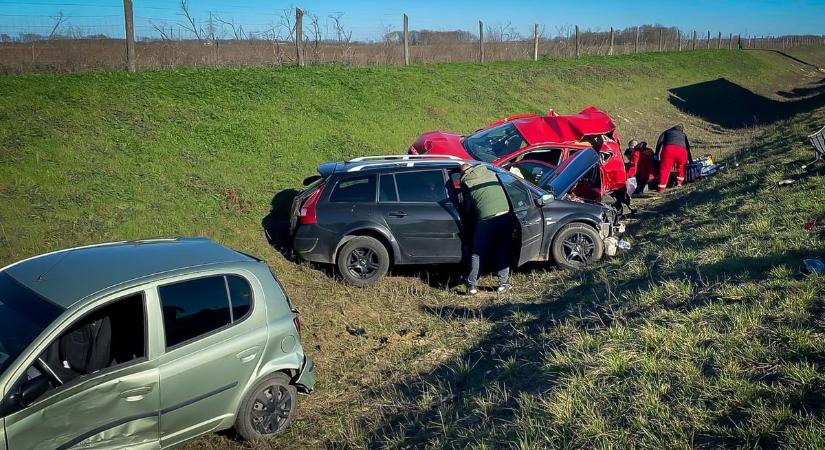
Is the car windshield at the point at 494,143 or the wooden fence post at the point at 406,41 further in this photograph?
the wooden fence post at the point at 406,41

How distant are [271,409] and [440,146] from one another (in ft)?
25.0

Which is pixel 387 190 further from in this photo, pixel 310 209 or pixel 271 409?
pixel 271 409

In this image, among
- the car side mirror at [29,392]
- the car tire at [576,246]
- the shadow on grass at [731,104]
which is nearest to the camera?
the car side mirror at [29,392]

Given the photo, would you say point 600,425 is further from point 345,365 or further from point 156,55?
point 156,55

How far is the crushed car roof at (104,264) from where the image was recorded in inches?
177

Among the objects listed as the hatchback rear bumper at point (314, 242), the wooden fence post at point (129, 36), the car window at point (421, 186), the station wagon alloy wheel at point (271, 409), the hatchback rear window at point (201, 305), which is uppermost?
the wooden fence post at point (129, 36)

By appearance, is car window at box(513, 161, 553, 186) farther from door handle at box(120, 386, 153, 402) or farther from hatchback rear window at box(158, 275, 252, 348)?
door handle at box(120, 386, 153, 402)

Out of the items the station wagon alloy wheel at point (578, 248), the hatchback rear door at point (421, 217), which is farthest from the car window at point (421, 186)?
the station wagon alloy wheel at point (578, 248)

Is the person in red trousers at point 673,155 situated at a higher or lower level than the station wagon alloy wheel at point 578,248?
higher

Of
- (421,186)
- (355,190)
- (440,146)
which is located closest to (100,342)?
(355,190)

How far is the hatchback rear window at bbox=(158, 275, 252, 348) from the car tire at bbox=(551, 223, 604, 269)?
512 cm

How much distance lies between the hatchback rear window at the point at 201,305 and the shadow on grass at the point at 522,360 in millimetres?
1440

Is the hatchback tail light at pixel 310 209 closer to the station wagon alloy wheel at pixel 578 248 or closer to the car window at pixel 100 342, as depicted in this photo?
the station wagon alloy wheel at pixel 578 248

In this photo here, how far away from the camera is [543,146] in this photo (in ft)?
39.4
